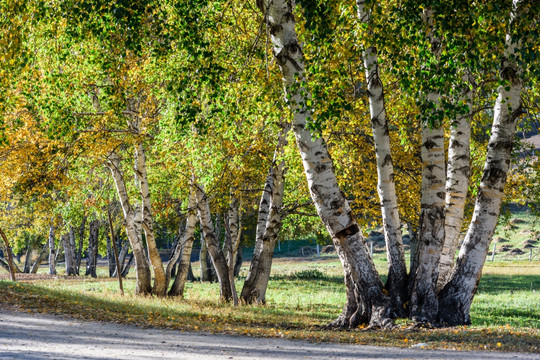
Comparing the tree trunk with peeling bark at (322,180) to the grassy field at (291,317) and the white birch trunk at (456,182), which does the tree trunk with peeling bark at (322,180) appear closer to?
the grassy field at (291,317)

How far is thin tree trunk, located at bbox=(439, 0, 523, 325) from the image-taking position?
10.9 m

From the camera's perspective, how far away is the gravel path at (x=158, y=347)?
730 cm

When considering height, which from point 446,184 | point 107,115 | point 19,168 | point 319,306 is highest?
point 107,115

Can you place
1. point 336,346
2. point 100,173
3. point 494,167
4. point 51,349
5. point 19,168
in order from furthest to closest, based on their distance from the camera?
point 100,173
point 19,168
point 494,167
point 336,346
point 51,349

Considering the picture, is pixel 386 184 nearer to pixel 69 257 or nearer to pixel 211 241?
pixel 211 241

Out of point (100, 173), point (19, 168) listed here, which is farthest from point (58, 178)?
point (100, 173)

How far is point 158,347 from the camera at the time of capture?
8.12 m

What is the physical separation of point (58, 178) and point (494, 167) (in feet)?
41.3

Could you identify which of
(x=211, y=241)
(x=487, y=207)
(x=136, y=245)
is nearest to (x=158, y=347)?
(x=487, y=207)

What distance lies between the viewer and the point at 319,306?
18516 millimetres

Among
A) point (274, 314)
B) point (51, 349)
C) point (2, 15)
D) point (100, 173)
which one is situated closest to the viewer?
point (51, 349)

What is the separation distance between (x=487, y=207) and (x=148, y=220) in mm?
11320

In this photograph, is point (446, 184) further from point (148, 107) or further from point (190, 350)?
point (148, 107)

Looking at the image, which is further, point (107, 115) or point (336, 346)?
point (107, 115)
